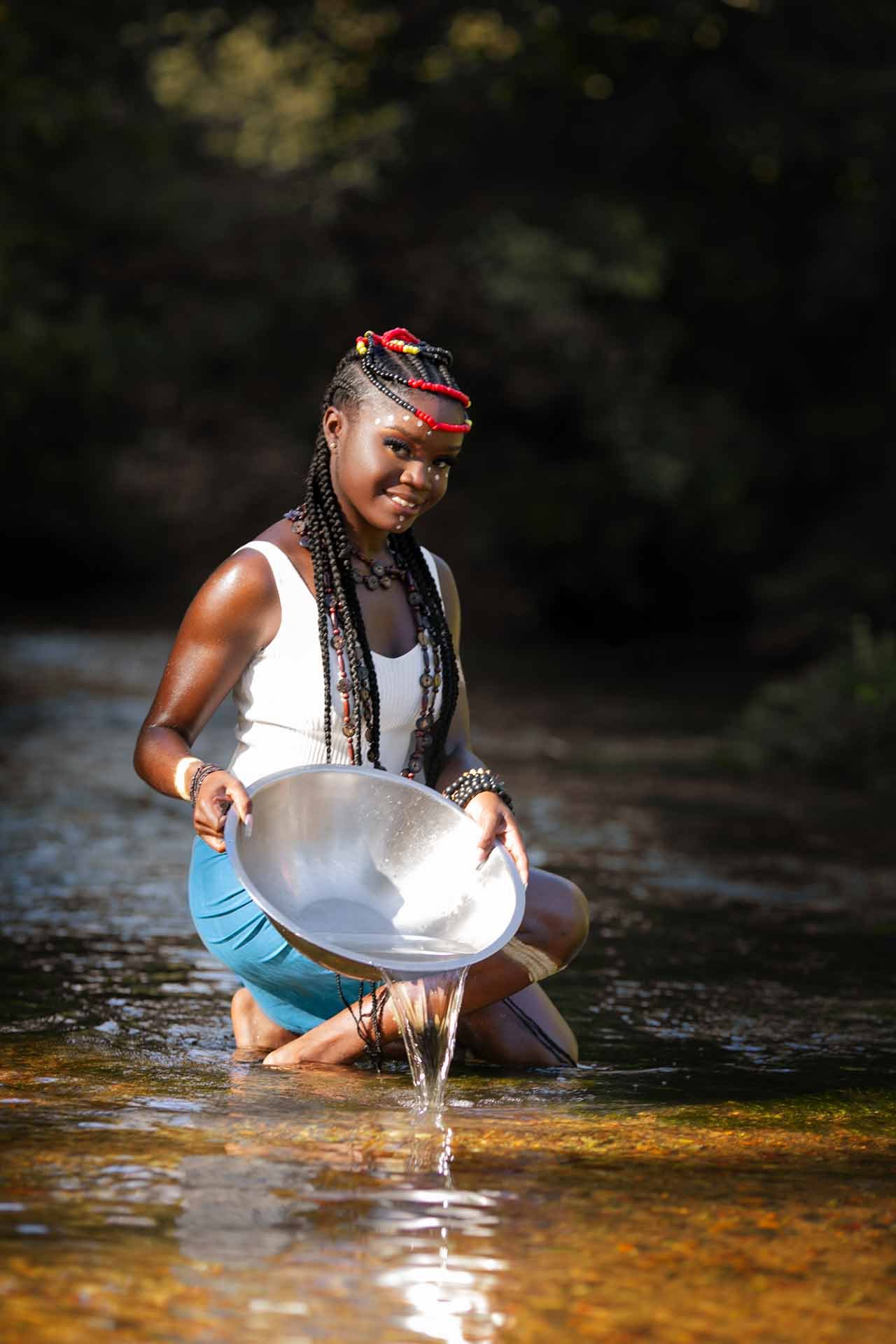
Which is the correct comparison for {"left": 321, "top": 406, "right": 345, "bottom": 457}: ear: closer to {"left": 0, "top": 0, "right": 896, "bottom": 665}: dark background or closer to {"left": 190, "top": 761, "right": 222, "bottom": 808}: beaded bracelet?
{"left": 190, "top": 761, "right": 222, "bottom": 808}: beaded bracelet

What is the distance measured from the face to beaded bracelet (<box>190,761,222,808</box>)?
0.64m

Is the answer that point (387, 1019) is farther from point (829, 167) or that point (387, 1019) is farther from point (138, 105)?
point (829, 167)

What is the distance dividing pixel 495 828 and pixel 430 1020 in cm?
38

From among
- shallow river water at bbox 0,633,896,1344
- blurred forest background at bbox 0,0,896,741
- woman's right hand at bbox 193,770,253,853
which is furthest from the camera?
blurred forest background at bbox 0,0,896,741

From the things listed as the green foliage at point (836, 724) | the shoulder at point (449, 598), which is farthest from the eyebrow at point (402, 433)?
the green foliage at point (836, 724)

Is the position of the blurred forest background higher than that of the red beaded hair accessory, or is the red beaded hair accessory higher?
the blurred forest background

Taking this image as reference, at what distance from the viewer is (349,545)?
3818mm

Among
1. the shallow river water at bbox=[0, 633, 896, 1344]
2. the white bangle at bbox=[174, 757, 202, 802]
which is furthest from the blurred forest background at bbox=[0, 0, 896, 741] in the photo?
the white bangle at bbox=[174, 757, 202, 802]

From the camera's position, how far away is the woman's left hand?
11.4 ft

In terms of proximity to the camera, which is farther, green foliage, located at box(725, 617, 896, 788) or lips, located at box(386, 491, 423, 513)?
green foliage, located at box(725, 617, 896, 788)

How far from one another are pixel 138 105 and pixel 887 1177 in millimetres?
17656

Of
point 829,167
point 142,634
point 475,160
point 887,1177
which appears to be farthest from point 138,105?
point 887,1177

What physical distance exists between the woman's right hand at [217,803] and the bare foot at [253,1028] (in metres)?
0.66

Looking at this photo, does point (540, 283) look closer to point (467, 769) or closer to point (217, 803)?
point (467, 769)
